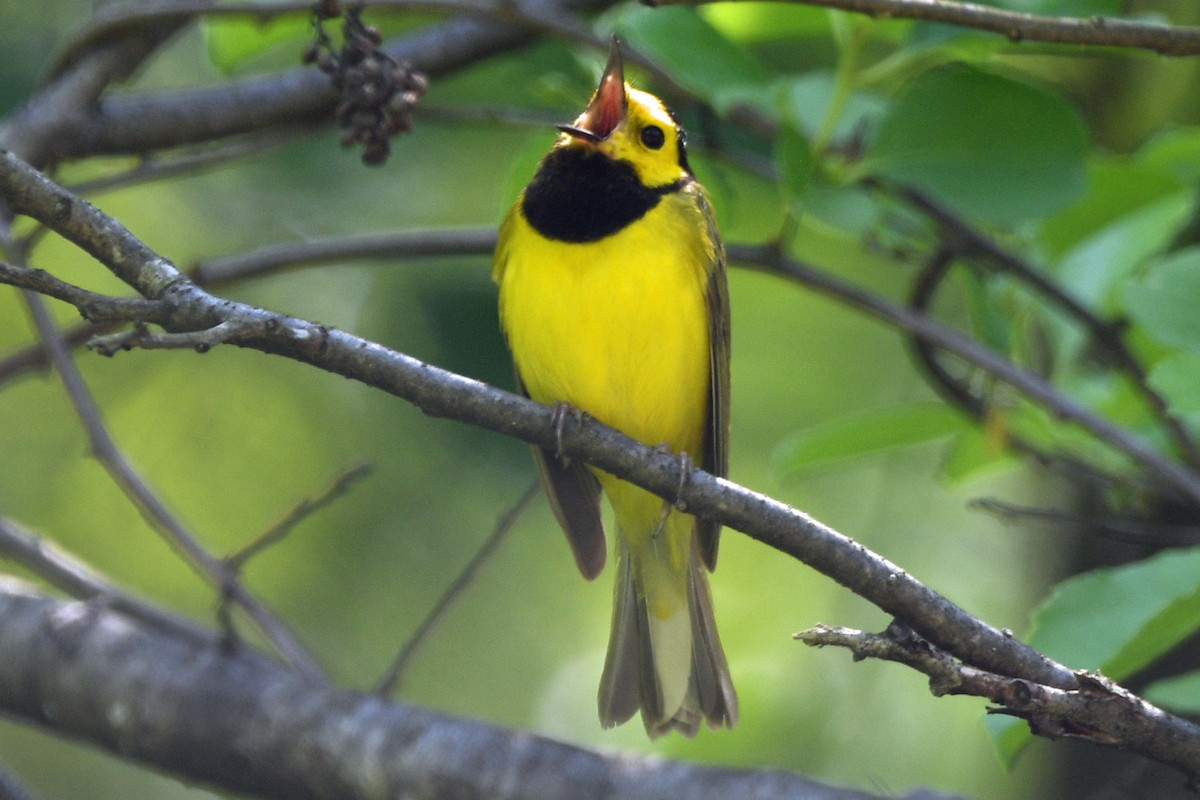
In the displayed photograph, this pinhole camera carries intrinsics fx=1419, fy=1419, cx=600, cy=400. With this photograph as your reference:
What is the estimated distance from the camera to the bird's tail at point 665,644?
4.01m

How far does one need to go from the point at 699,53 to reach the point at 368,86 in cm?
90

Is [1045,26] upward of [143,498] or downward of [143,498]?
upward

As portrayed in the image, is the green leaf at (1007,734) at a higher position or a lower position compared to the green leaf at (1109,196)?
lower

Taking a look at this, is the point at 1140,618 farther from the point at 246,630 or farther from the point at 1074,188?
the point at 246,630

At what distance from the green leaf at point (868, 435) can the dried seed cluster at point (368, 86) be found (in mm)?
1614

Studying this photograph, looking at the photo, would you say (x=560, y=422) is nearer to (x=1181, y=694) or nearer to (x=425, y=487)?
(x=1181, y=694)

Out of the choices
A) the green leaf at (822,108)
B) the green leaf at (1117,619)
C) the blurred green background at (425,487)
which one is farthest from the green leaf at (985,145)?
the blurred green background at (425,487)

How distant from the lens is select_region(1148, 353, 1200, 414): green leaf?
318 cm

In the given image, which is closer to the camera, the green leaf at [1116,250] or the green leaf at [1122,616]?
the green leaf at [1122,616]

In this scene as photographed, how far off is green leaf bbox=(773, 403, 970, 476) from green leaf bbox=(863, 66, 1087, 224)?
66cm

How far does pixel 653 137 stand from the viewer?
429cm

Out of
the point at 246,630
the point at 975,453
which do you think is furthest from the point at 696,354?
the point at 246,630

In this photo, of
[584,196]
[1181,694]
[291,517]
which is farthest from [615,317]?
[1181,694]

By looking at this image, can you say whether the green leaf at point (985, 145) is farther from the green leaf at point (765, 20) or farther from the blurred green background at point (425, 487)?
the blurred green background at point (425, 487)
